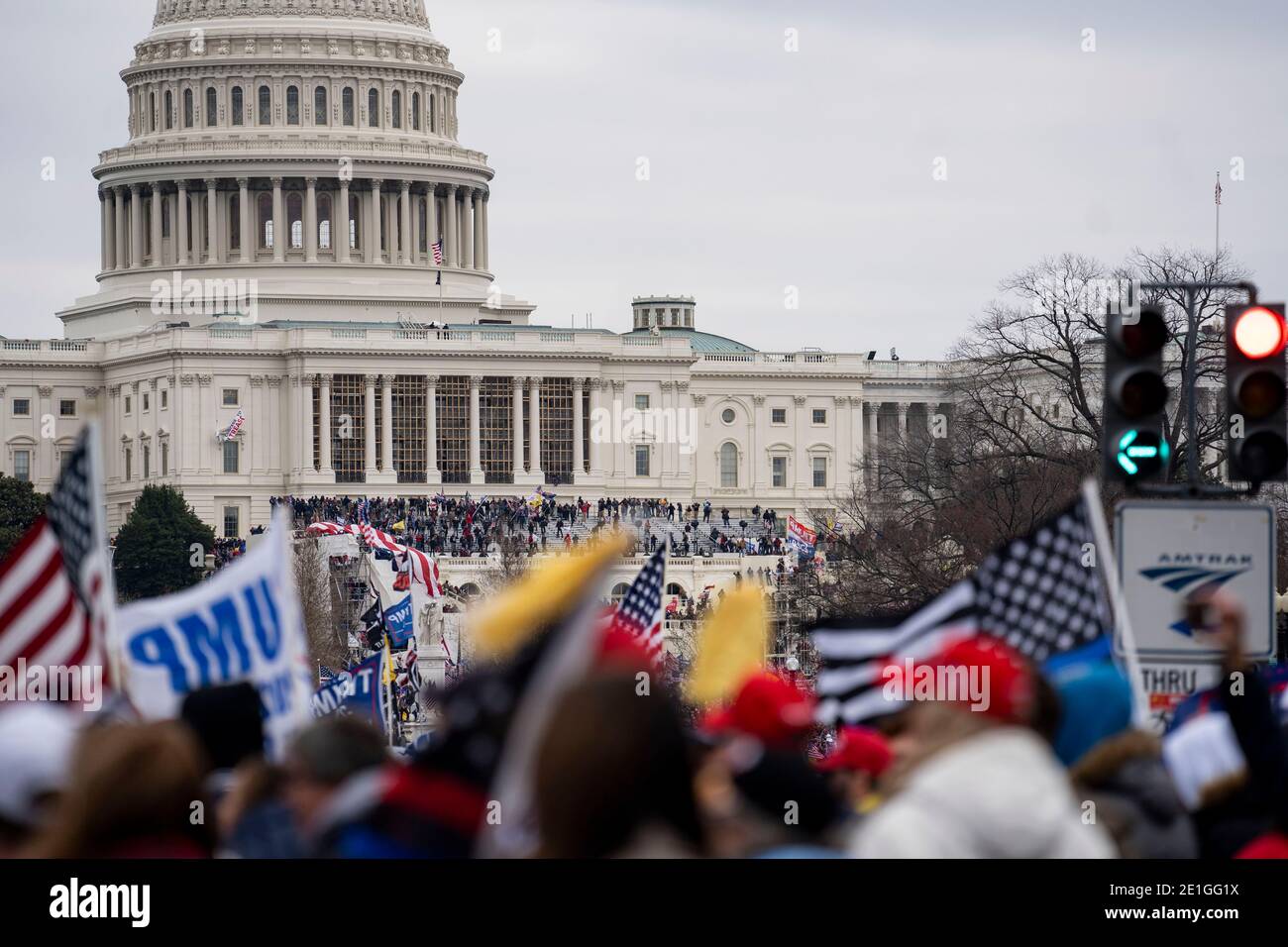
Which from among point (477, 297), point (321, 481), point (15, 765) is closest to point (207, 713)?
point (15, 765)

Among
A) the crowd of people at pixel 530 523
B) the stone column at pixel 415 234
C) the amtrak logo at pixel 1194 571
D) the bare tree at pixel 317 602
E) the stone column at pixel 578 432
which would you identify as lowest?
the bare tree at pixel 317 602

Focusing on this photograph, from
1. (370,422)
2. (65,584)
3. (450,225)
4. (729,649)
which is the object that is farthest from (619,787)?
(450,225)

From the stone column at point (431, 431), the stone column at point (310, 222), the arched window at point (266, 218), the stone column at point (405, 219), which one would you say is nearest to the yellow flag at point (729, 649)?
the stone column at point (431, 431)

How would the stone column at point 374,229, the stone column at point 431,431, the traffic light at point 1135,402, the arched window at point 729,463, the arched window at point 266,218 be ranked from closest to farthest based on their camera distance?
the traffic light at point 1135,402 → the stone column at point 431,431 → the arched window at point 729,463 → the stone column at point 374,229 → the arched window at point 266,218

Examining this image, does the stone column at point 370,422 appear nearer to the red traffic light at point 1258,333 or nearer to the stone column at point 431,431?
the stone column at point 431,431

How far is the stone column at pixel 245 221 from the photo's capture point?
193 m

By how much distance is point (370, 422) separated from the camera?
175m

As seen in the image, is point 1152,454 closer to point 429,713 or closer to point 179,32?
point 429,713

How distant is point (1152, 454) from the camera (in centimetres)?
2284

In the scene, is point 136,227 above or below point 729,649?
above

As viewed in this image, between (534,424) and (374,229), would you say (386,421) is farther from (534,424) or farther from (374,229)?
(374,229)

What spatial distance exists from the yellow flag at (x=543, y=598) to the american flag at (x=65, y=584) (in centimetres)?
479

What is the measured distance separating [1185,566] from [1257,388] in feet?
4.46
